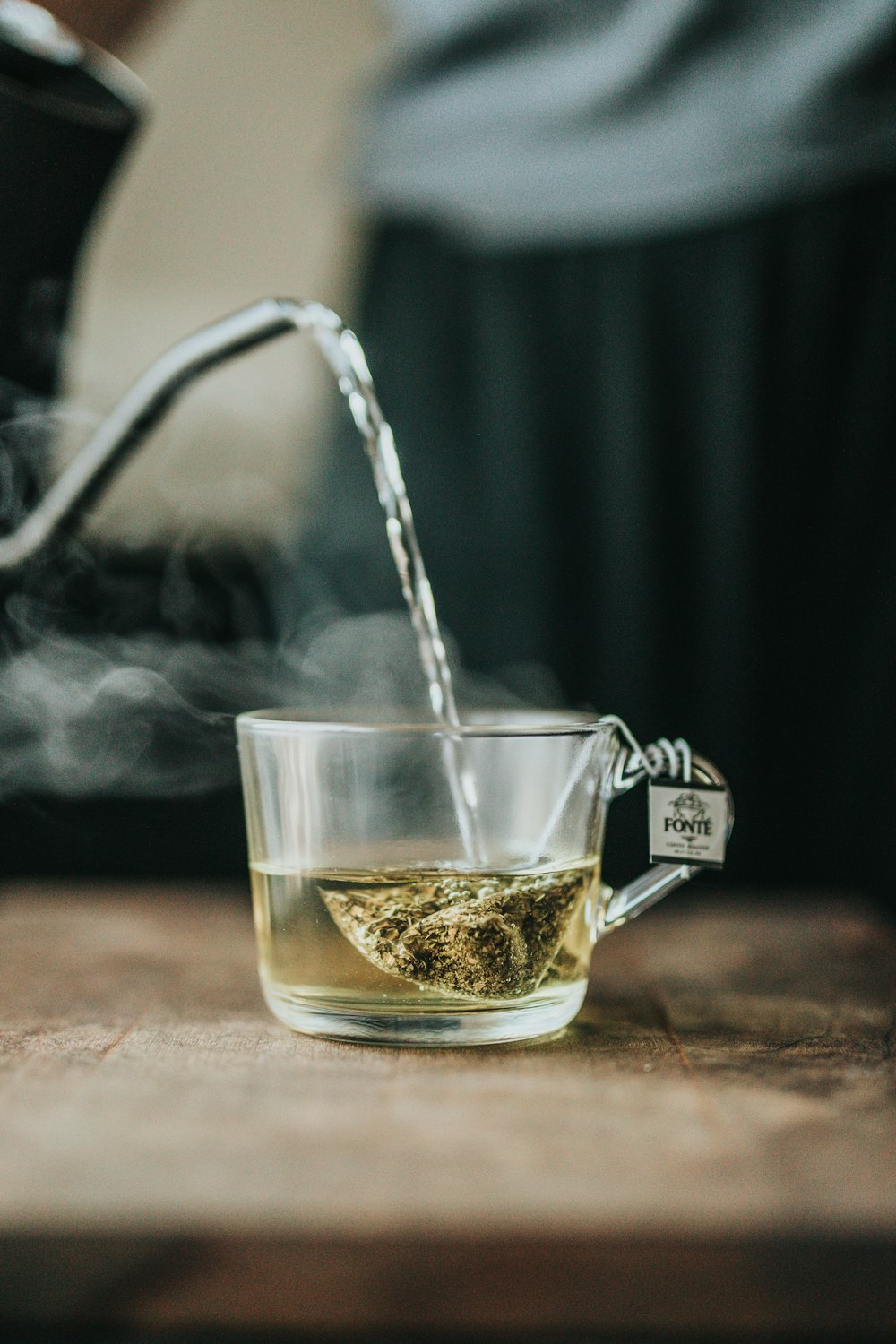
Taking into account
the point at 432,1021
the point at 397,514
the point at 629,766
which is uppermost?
the point at 397,514

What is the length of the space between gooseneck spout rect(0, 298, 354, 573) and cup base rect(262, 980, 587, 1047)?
394 mm

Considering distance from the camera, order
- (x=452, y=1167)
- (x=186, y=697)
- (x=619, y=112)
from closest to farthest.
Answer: (x=452, y=1167) < (x=619, y=112) < (x=186, y=697)

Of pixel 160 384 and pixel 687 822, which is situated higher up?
pixel 160 384

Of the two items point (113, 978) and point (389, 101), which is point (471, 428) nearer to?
point (389, 101)

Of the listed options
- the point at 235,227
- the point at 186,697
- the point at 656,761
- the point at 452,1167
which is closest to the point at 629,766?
the point at 656,761

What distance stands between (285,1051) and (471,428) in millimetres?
974

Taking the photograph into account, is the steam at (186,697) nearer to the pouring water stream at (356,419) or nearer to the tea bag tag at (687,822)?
the pouring water stream at (356,419)

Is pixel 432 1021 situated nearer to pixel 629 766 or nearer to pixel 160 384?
pixel 629 766

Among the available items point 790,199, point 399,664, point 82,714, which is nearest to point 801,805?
point 399,664

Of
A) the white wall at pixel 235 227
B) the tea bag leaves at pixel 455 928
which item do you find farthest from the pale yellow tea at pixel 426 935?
the white wall at pixel 235 227

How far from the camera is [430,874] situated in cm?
61

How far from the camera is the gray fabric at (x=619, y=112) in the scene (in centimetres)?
118

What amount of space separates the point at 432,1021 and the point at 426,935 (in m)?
0.06

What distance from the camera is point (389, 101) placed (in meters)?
1.38
